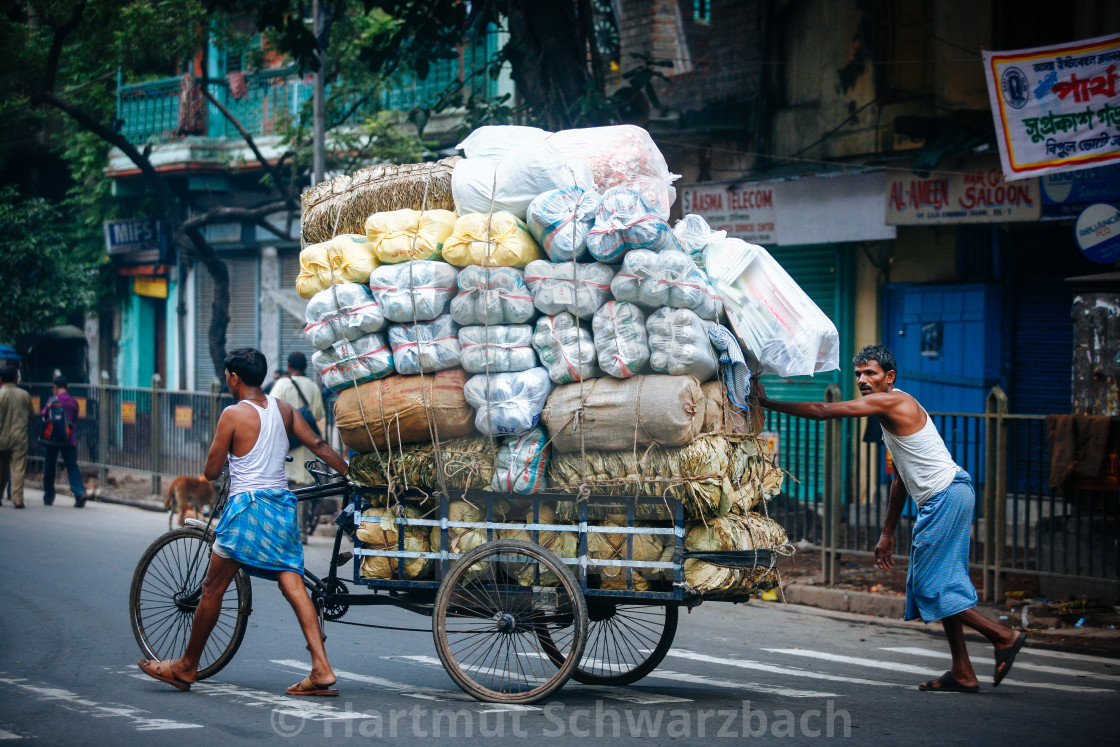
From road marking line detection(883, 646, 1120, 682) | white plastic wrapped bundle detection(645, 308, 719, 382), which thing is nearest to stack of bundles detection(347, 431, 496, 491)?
white plastic wrapped bundle detection(645, 308, 719, 382)

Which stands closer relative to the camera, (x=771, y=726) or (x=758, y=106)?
(x=771, y=726)

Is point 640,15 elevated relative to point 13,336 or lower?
elevated

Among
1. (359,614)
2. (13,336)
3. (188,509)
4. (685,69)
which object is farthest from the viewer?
(13,336)

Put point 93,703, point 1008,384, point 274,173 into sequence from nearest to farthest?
point 93,703
point 1008,384
point 274,173

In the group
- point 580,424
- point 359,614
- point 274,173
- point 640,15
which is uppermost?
point 640,15

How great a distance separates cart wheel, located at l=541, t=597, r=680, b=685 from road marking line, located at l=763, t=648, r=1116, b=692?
1250 mm

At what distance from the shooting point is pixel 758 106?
46.2 feet

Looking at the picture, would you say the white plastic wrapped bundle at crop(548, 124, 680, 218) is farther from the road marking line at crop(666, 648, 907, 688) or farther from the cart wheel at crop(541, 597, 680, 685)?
the road marking line at crop(666, 648, 907, 688)

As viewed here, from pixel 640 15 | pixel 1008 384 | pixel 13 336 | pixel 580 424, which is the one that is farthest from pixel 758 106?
pixel 13 336

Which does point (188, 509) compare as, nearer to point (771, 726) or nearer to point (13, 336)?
point (771, 726)

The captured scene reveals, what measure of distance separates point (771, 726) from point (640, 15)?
1219cm

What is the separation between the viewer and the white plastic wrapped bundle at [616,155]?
5926mm

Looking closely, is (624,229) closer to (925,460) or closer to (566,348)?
(566,348)

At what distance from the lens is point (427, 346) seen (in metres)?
5.51
